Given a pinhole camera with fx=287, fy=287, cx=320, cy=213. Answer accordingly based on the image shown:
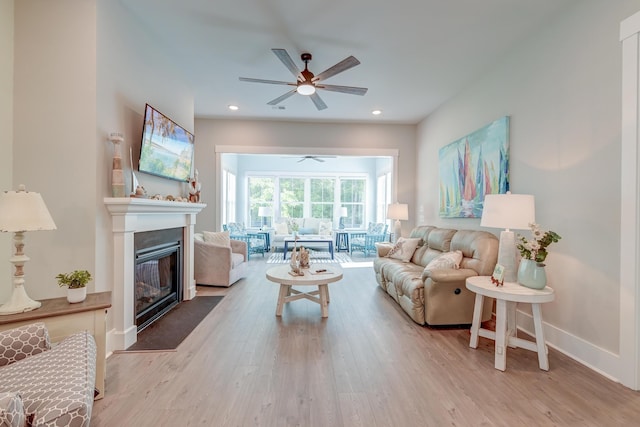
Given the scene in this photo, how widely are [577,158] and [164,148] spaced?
385cm

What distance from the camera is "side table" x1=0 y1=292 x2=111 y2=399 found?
1.61 m

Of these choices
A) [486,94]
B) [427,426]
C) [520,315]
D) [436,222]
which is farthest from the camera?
[436,222]

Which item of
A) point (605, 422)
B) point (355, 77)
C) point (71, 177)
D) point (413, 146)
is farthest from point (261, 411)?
point (413, 146)

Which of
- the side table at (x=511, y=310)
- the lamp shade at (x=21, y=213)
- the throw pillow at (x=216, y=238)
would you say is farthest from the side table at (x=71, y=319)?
the throw pillow at (x=216, y=238)

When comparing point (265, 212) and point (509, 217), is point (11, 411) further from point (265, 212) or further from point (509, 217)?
point (265, 212)

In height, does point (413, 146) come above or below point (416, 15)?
below

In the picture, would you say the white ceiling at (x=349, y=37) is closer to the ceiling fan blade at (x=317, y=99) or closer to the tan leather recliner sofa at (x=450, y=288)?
the ceiling fan blade at (x=317, y=99)

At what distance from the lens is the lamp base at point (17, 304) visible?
1.64m

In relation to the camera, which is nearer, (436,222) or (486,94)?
(486,94)

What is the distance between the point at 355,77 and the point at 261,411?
374 cm

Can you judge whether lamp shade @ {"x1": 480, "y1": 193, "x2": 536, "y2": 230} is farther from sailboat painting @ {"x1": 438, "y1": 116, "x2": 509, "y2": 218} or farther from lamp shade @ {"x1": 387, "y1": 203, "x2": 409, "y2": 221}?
lamp shade @ {"x1": 387, "y1": 203, "x2": 409, "y2": 221}

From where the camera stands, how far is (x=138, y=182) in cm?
276

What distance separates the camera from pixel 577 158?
236 centimetres

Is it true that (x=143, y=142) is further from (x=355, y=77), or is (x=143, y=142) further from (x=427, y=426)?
(x=427, y=426)
